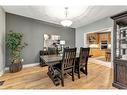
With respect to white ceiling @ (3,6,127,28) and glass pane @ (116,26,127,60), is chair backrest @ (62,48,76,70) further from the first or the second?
white ceiling @ (3,6,127,28)

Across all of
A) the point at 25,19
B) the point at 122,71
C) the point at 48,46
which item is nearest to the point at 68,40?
the point at 48,46

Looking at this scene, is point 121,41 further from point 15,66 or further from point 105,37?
point 105,37

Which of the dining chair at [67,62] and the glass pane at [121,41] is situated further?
the dining chair at [67,62]

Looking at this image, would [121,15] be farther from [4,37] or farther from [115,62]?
[4,37]

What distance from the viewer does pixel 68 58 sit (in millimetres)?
2791

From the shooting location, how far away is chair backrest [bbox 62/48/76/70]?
2.68 metres

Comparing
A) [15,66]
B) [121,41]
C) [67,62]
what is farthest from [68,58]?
[15,66]

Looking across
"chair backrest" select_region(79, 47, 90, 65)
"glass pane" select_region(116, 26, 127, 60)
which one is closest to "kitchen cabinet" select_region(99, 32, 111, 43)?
"chair backrest" select_region(79, 47, 90, 65)

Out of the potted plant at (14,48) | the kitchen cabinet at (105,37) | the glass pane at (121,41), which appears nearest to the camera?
the glass pane at (121,41)

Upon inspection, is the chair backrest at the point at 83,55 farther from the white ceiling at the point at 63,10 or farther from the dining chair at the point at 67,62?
the white ceiling at the point at 63,10

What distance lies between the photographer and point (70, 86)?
8.77ft

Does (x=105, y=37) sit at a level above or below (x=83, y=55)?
above

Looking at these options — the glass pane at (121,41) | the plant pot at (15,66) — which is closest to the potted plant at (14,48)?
the plant pot at (15,66)

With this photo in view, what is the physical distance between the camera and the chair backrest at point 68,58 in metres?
2.68
